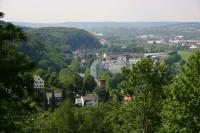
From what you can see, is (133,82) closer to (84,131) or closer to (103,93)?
(84,131)

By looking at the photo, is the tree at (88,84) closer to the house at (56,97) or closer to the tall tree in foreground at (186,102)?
the house at (56,97)

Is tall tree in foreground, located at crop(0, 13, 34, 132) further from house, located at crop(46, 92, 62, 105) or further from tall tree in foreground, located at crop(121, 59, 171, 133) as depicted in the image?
house, located at crop(46, 92, 62, 105)

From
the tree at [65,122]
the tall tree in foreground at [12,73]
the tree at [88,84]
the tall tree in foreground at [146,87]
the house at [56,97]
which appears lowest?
the tree at [88,84]

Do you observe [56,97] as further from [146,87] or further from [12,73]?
[12,73]

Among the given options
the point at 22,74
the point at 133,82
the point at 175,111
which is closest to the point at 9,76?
the point at 22,74

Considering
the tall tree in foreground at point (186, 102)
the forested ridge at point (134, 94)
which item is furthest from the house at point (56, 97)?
the tall tree in foreground at point (186, 102)
